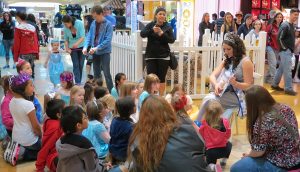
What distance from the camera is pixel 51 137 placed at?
3.90 metres

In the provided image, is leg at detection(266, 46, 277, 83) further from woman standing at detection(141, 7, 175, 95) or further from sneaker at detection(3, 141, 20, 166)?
sneaker at detection(3, 141, 20, 166)

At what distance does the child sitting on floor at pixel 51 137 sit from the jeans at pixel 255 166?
1.71m

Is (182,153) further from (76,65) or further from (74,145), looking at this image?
(76,65)

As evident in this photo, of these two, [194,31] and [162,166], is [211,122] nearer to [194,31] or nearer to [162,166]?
[162,166]

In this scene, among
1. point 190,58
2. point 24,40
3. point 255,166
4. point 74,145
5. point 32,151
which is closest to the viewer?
point 255,166

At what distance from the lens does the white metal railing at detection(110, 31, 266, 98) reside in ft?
21.6

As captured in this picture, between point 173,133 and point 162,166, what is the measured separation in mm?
184

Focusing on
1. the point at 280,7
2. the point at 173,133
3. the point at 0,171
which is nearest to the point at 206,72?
the point at 0,171

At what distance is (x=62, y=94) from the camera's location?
5.14m

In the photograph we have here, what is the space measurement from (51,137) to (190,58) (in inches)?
143

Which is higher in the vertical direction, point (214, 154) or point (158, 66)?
point (158, 66)

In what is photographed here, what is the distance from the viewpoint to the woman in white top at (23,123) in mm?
4113

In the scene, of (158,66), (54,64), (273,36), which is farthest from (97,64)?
(273,36)

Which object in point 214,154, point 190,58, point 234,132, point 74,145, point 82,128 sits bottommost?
point 234,132
